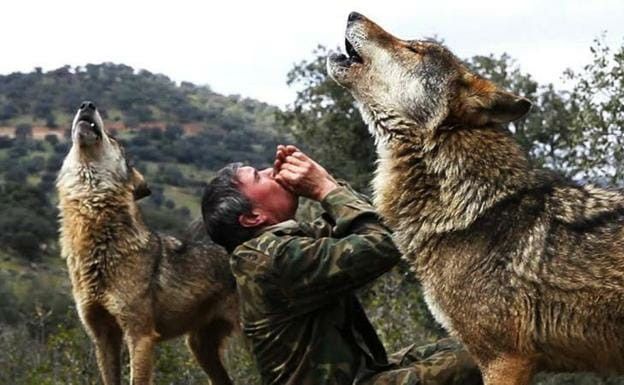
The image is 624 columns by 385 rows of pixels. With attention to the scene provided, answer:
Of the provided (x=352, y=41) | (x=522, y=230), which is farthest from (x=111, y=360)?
(x=522, y=230)

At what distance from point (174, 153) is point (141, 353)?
3683cm

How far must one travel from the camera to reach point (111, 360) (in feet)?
28.7

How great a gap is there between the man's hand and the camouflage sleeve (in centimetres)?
24

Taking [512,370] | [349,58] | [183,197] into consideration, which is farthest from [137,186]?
[183,197]

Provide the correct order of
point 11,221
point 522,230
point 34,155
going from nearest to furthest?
point 522,230 < point 11,221 < point 34,155

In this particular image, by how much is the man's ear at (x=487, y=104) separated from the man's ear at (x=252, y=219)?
1.15 metres

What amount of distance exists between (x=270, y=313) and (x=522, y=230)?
1359mm

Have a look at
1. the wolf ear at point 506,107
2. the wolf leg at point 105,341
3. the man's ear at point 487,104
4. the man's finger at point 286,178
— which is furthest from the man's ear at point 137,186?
the wolf ear at point 506,107

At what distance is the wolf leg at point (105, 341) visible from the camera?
8688 mm

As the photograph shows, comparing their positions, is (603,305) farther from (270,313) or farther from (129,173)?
(129,173)

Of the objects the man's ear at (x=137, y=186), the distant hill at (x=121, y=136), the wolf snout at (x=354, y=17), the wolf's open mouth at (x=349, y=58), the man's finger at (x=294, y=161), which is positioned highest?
the distant hill at (x=121, y=136)

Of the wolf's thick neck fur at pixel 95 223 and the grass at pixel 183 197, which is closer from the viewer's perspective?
the wolf's thick neck fur at pixel 95 223

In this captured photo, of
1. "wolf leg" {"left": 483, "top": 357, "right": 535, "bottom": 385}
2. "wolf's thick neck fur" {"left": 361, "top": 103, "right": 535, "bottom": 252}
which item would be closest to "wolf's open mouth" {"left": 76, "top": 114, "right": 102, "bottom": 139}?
"wolf's thick neck fur" {"left": 361, "top": 103, "right": 535, "bottom": 252}

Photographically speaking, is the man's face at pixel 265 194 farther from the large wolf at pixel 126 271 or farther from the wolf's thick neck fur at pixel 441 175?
the large wolf at pixel 126 271
